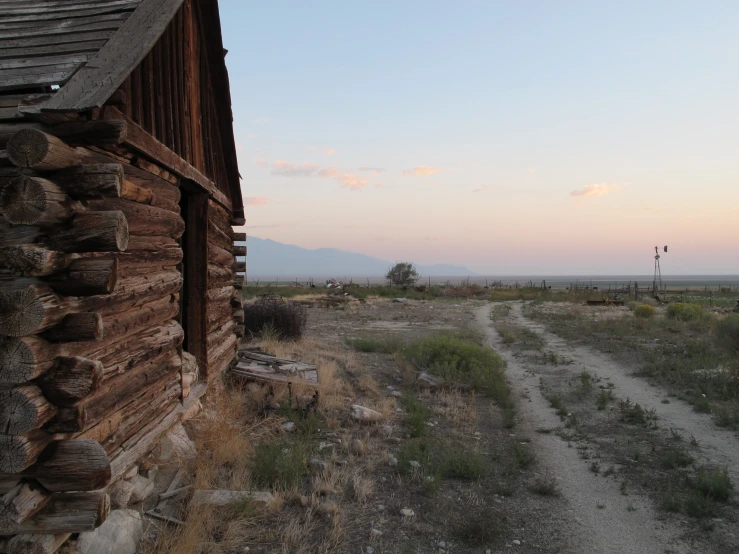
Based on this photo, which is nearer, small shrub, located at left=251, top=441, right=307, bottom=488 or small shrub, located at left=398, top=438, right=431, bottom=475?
small shrub, located at left=251, top=441, right=307, bottom=488

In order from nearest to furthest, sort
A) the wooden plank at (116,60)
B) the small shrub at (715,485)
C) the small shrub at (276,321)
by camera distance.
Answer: the wooden plank at (116,60), the small shrub at (715,485), the small shrub at (276,321)

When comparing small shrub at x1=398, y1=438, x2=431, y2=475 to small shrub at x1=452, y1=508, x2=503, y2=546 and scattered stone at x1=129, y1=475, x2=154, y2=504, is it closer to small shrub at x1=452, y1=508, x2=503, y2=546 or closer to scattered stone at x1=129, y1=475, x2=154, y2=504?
small shrub at x1=452, y1=508, x2=503, y2=546

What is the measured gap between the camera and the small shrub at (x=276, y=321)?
1394cm

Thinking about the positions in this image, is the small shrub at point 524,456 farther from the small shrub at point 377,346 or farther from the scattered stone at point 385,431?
the small shrub at point 377,346

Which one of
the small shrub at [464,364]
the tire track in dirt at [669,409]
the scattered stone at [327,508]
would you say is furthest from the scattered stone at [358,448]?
the tire track in dirt at [669,409]

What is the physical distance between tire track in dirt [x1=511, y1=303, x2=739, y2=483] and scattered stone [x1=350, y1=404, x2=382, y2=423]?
403 centimetres

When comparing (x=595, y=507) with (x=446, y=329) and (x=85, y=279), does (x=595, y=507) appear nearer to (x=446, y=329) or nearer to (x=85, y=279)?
(x=85, y=279)

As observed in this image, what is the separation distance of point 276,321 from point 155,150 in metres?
9.73

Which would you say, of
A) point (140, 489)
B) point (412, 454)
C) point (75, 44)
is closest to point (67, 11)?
point (75, 44)

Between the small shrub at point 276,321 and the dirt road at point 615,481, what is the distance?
232 inches

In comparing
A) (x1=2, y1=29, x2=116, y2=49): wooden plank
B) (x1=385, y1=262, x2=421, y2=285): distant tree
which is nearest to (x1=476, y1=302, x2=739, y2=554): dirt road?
(x1=2, y1=29, x2=116, y2=49): wooden plank

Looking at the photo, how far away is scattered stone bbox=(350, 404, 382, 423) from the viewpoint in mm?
7430

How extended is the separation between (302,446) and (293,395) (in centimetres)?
225

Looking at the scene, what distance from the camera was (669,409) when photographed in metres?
8.09
